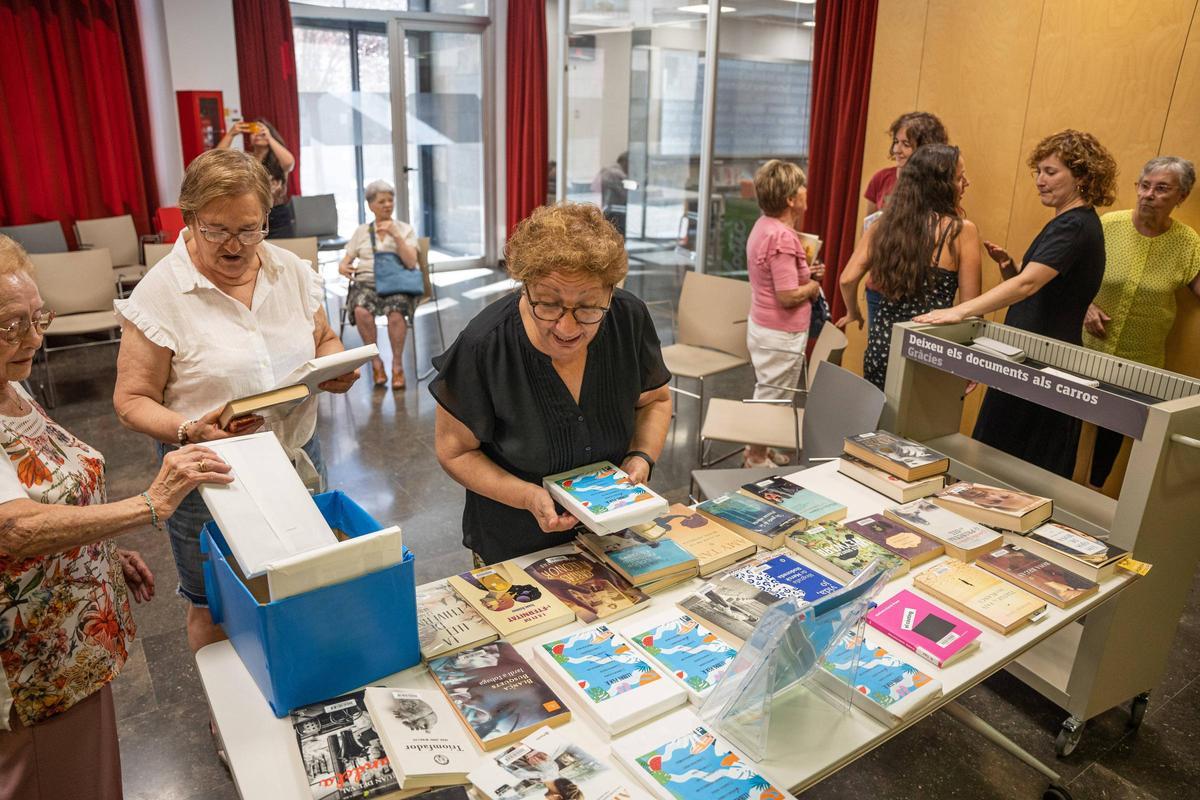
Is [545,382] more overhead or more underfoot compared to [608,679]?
more overhead

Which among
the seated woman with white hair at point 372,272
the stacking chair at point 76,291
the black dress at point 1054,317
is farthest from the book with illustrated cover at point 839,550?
the stacking chair at point 76,291

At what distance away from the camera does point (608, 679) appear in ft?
5.09

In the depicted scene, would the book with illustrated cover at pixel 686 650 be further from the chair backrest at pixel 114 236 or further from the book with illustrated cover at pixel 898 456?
the chair backrest at pixel 114 236

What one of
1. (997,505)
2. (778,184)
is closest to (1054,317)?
(778,184)

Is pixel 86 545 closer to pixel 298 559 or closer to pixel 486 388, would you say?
pixel 298 559

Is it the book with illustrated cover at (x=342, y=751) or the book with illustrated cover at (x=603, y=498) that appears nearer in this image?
the book with illustrated cover at (x=342, y=751)

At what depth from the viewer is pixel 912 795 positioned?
239 centimetres

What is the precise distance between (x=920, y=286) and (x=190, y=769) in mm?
3091

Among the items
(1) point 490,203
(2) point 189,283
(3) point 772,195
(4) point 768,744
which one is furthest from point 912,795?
(1) point 490,203

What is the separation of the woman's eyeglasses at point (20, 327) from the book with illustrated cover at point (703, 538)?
1.31 metres

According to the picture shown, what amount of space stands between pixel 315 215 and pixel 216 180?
6223 millimetres

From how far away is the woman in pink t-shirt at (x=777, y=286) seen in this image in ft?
13.2

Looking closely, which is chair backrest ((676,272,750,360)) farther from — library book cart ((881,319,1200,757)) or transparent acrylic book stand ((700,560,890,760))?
transparent acrylic book stand ((700,560,890,760))

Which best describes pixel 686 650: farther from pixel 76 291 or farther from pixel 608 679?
pixel 76 291
